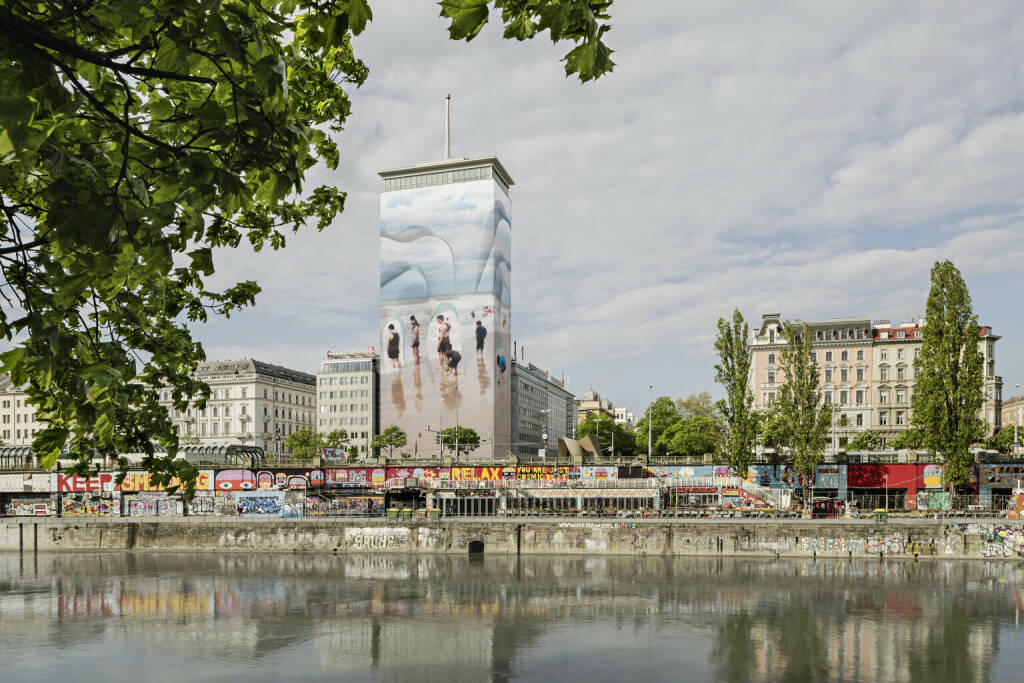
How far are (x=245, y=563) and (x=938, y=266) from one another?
70.1m

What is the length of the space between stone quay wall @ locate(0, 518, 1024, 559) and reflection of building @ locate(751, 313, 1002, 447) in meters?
56.2

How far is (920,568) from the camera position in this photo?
6084cm

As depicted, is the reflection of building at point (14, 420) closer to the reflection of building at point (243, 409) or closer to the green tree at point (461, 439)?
the reflection of building at point (243, 409)

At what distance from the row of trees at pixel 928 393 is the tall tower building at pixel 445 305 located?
69021mm

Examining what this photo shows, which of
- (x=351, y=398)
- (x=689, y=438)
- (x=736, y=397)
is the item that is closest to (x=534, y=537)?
(x=736, y=397)

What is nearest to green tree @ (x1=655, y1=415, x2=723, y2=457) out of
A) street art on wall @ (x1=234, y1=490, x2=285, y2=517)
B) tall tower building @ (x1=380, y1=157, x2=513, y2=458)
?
tall tower building @ (x1=380, y1=157, x2=513, y2=458)

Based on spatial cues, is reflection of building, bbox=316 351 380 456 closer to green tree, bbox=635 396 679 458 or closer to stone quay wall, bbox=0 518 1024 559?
green tree, bbox=635 396 679 458

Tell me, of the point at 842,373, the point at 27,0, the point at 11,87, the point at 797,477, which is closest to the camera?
the point at 11,87

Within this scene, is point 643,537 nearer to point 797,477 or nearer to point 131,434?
point 797,477

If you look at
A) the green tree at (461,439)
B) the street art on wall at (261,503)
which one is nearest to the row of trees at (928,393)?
the street art on wall at (261,503)

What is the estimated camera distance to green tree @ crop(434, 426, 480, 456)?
450ft

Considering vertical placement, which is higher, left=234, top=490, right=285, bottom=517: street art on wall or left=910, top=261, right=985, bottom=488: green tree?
left=910, top=261, right=985, bottom=488: green tree

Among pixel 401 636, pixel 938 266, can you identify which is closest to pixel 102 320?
pixel 401 636

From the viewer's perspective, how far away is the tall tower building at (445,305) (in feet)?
495
